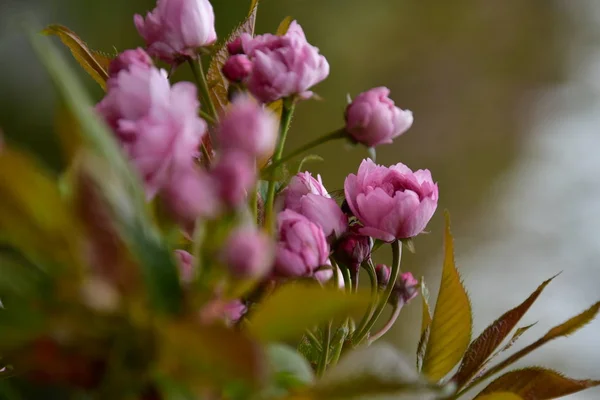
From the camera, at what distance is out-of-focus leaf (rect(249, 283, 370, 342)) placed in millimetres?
182

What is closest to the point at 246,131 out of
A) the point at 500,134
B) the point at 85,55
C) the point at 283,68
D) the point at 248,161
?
the point at 248,161

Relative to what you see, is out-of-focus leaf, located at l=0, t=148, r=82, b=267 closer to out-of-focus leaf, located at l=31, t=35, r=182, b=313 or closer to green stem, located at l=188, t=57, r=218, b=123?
out-of-focus leaf, located at l=31, t=35, r=182, b=313

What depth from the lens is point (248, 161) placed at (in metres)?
0.19

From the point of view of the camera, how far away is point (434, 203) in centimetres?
34

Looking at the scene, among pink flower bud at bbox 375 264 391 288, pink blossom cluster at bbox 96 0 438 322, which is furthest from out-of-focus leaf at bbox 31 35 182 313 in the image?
pink flower bud at bbox 375 264 391 288

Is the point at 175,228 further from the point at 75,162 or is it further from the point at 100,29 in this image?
the point at 100,29

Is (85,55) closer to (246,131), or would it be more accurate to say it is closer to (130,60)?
(130,60)

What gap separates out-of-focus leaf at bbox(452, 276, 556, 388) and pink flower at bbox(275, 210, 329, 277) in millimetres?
120

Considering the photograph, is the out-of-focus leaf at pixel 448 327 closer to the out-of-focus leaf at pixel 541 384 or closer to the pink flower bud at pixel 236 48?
the out-of-focus leaf at pixel 541 384

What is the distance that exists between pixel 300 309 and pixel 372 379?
29mm

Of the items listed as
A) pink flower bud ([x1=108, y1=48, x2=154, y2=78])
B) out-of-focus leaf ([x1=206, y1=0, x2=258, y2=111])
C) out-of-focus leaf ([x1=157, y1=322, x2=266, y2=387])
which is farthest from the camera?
out-of-focus leaf ([x1=206, y1=0, x2=258, y2=111])

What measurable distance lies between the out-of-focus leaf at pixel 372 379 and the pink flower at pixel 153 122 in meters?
0.08

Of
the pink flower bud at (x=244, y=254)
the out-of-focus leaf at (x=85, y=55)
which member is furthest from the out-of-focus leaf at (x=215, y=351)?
the out-of-focus leaf at (x=85, y=55)

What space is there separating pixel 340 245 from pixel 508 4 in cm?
85
